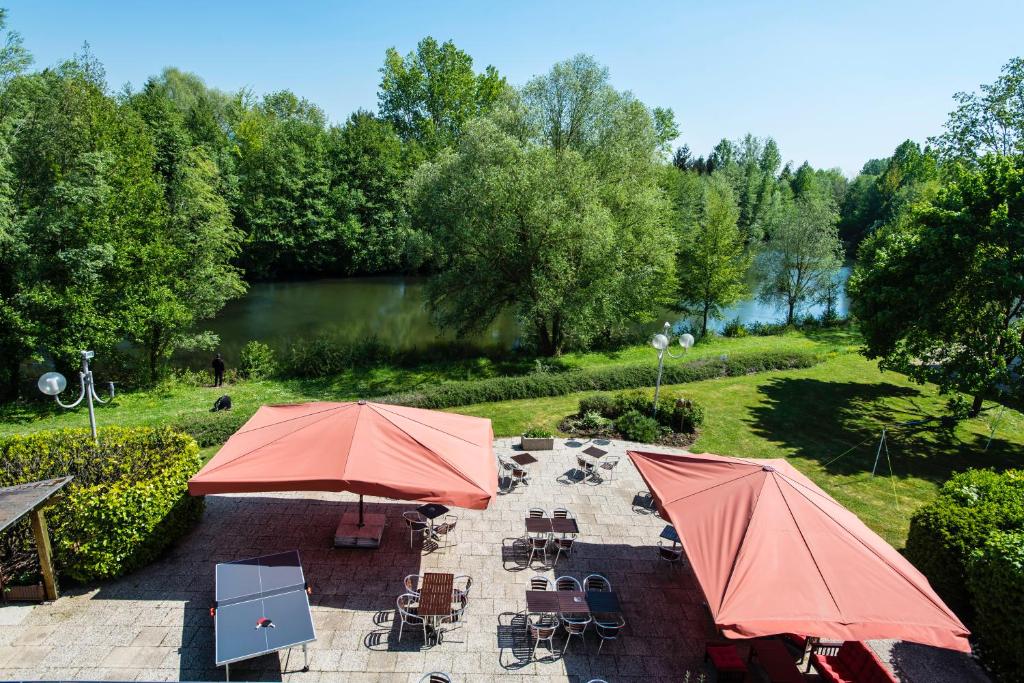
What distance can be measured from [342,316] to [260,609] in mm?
32828

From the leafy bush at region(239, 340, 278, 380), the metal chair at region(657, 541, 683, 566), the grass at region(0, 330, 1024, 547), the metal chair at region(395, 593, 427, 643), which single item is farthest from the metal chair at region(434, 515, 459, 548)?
the leafy bush at region(239, 340, 278, 380)

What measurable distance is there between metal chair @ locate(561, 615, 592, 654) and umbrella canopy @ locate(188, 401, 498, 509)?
6.89 ft

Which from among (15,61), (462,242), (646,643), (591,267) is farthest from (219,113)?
(646,643)

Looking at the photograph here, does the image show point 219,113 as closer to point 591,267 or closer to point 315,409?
point 591,267

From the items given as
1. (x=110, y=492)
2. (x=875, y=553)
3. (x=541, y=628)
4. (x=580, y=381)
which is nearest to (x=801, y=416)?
(x=580, y=381)

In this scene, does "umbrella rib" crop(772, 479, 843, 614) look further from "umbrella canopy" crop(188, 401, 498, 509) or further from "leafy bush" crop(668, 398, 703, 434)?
"leafy bush" crop(668, 398, 703, 434)

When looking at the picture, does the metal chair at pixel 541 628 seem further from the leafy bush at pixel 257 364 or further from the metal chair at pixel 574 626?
the leafy bush at pixel 257 364

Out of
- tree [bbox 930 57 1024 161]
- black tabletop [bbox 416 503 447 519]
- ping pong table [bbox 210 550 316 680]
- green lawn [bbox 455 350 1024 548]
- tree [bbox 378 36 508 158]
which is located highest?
tree [bbox 378 36 508 158]

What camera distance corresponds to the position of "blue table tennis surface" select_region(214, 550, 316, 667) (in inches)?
273

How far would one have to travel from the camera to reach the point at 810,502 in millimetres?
Answer: 7543

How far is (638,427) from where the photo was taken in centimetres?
1634

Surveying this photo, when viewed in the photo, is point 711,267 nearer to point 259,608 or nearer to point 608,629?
point 608,629

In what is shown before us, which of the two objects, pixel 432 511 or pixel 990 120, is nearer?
pixel 432 511

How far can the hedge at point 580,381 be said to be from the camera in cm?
1902
